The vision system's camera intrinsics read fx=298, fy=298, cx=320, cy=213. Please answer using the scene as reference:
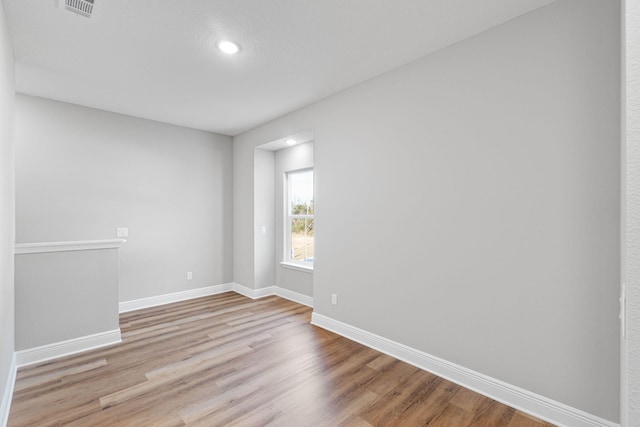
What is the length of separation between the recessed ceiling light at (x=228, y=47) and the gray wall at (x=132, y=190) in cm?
246

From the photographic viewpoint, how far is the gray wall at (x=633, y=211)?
786mm

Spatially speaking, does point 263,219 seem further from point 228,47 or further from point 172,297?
point 228,47

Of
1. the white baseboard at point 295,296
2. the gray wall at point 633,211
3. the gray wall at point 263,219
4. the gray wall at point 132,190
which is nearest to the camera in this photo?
the gray wall at point 633,211

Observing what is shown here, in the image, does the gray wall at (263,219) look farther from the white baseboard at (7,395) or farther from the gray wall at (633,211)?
the gray wall at (633,211)

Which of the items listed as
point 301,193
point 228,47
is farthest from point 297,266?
point 228,47

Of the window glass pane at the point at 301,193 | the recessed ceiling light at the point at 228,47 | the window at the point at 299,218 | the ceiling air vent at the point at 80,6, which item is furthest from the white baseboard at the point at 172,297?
A: the recessed ceiling light at the point at 228,47

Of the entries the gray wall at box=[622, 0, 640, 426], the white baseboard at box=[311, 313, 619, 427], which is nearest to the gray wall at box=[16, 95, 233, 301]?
the white baseboard at box=[311, 313, 619, 427]

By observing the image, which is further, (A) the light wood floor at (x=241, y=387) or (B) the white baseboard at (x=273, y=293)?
(B) the white baseboard at (x=273, y=293)

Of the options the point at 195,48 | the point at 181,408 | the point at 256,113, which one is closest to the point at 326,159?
the point at 256,113

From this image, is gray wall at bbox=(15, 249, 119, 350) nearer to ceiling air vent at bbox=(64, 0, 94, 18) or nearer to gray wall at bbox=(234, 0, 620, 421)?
ceiling air vent at bbox=(64, 0, 94, 18)

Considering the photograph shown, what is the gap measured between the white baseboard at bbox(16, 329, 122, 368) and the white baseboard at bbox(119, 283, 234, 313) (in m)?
1.12

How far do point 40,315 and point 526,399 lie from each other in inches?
156

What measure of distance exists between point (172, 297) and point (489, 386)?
13.6ft

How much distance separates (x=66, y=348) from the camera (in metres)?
2.79
